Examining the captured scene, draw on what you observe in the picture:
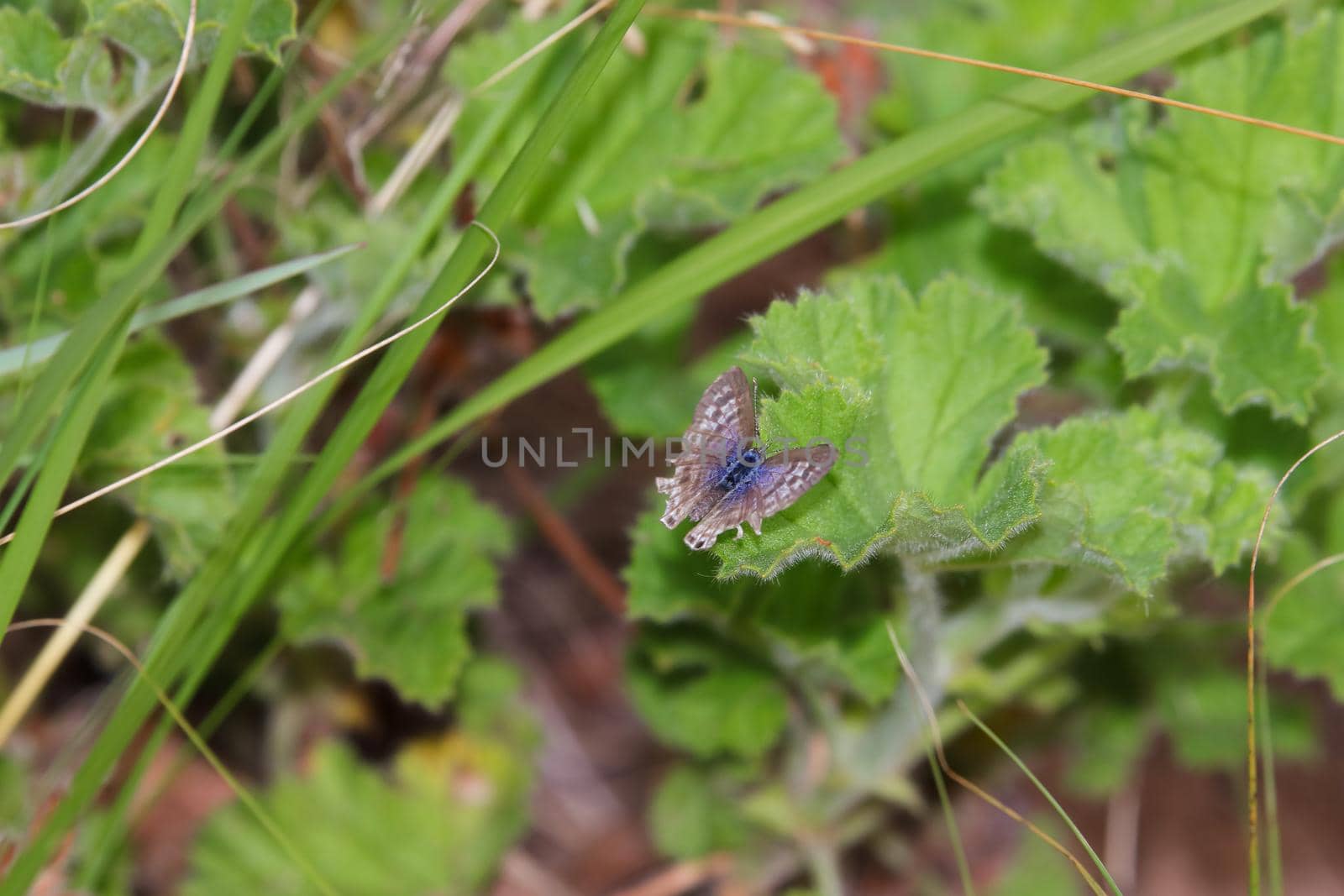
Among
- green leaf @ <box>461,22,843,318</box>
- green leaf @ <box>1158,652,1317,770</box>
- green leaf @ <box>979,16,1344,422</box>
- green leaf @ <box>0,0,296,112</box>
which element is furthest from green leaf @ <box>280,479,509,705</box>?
green leaf @ <box>1158,652,1317,770</box>

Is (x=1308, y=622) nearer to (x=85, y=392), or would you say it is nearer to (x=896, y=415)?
(x=896, y=415)

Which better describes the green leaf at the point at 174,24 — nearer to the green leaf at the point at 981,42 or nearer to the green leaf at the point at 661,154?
the green leaf at the point at 661,154

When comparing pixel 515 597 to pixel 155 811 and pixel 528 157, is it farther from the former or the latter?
pixel 528 157

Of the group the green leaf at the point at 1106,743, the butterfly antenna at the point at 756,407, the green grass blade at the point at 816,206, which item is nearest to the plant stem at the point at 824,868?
the green leaf at the point at 1106,743

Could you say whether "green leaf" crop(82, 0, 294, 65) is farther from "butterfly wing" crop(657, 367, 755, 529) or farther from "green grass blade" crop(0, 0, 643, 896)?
"butterfly wing" crop(657, 367, 755, 529)

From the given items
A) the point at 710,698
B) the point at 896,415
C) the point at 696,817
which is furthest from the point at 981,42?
the point at 696,817

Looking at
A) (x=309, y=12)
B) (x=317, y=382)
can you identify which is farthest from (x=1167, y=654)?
(x=309, y=12)
